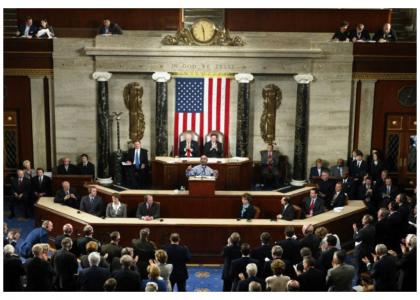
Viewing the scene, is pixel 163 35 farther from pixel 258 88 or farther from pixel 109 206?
pixel 109 206

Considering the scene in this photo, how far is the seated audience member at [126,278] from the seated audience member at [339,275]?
2.75 m

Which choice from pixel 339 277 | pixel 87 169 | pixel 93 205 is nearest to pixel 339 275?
pixel 339 277

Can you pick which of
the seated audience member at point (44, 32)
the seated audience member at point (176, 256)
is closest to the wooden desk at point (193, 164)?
the seated audience member at point (44, 32)

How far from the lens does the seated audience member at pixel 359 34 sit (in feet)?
60.5

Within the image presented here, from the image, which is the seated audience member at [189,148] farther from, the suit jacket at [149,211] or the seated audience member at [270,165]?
the suit jacket at [149,211]

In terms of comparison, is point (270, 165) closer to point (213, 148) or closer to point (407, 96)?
point (213, 148)

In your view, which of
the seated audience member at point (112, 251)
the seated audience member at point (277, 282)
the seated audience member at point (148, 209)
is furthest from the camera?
the seated audience member at point (148, 209)

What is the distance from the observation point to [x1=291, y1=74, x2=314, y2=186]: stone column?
18562 mm

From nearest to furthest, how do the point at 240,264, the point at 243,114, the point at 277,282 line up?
the point at 277,282, the point at 240,264, the point at 243,114

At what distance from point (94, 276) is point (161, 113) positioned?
9.28m

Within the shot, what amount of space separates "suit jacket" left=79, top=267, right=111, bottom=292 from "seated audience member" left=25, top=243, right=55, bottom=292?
60 centimetres

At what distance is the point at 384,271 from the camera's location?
10.4m

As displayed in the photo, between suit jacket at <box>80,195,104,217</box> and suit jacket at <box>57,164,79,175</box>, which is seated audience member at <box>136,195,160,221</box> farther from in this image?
suit jacket at <box>57,164,79,175</box>

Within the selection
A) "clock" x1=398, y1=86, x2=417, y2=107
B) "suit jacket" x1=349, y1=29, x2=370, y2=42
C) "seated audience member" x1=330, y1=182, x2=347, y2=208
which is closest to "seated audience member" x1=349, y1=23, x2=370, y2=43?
"suit jacket" x1=349, y1=29, x2=370, y2=42
